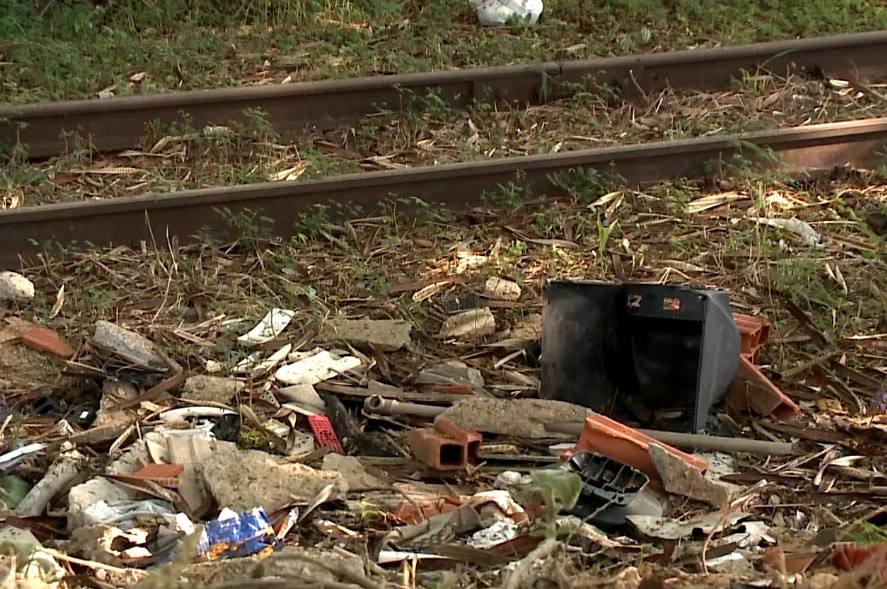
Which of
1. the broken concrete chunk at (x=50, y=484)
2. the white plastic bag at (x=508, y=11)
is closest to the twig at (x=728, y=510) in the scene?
the broken concrete chunk at (x=50, y=484)

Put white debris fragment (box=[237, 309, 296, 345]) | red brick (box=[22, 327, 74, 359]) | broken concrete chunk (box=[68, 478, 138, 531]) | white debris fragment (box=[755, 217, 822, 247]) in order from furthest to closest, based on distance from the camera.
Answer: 1. white debris fragment (box=[755, 217, 822, 247])
2. white debris fragment (box=[237, 309, 296, 345])
3. red brick (box=[22, 327, 74, 359])
4. broken concrete chunk (box=[68, 478, 138, 531])

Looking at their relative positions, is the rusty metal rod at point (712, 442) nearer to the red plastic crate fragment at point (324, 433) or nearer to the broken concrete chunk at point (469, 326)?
the red plastic crate fragment at point (324, 433)

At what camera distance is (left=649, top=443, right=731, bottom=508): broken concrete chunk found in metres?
4.23

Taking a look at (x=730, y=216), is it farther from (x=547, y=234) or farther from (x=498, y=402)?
(x=498, y=402)

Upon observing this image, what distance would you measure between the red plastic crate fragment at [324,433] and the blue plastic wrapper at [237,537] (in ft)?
2.43

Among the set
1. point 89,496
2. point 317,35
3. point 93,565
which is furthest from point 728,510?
point 317,35

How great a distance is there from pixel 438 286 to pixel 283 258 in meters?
0.83

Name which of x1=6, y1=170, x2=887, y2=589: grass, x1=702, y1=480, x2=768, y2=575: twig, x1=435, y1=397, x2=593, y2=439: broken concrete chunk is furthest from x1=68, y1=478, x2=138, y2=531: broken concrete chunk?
x1=702, y1=480, x2=768, y2=575: twig

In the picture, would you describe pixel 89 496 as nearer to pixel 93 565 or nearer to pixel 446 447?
pixel 93 565

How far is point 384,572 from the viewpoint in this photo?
3555mm

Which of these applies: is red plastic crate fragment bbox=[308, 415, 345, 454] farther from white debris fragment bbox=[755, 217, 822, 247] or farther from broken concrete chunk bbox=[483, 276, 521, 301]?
white debris fragment bbox=[755, 217, 822, 247]

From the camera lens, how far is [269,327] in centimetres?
562

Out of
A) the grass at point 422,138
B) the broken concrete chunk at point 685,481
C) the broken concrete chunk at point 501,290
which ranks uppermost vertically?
the grass at point 422,138

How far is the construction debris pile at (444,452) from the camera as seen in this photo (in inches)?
146
